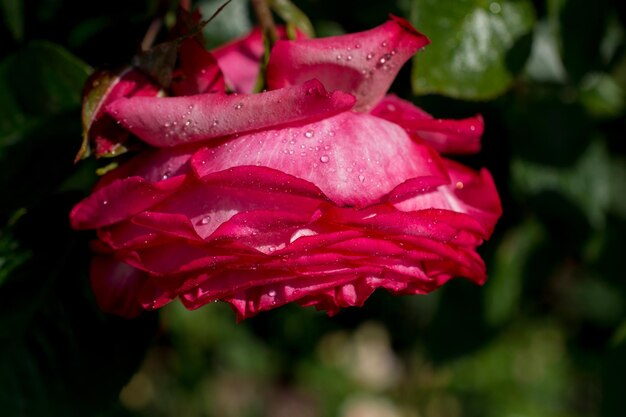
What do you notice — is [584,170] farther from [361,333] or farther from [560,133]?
[361,333]

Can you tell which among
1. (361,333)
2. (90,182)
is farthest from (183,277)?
(361,333)

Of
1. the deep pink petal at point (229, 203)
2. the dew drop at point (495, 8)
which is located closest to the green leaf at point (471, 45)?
the dew drop at point (495, 8)

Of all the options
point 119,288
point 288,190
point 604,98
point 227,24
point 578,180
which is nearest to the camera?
point 288,190

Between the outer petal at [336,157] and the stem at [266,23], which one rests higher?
the stem at [266,23]

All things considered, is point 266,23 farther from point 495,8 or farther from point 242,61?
point 495,8

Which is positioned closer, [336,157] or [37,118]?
[336,157]

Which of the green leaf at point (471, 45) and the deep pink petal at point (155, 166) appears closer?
the deep pink petal at point (155, 166)

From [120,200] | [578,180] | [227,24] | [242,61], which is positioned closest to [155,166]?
[120,200]

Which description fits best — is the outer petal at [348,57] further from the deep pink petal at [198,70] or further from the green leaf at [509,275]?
the green leaf at [509,275]
